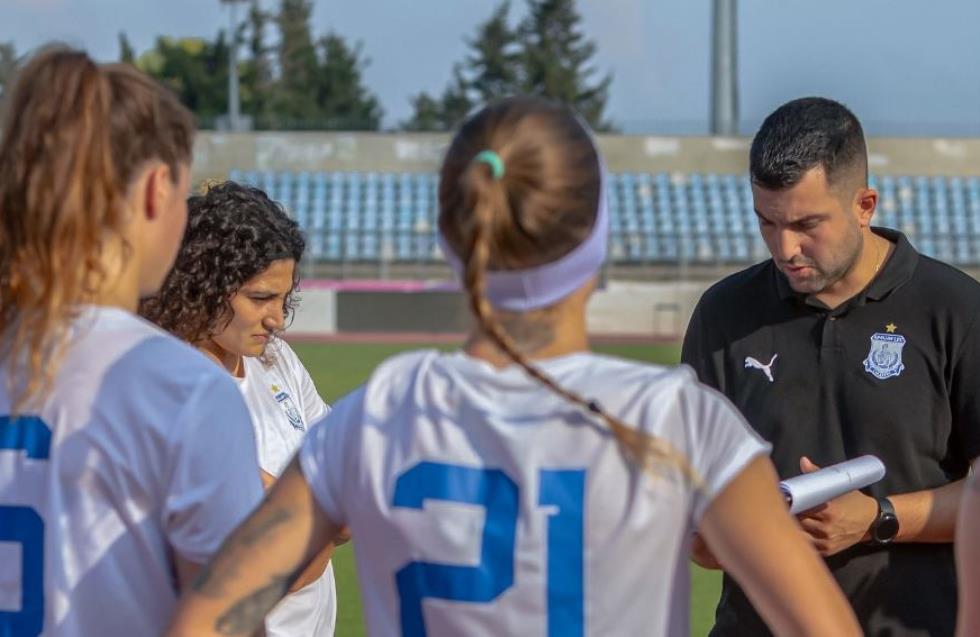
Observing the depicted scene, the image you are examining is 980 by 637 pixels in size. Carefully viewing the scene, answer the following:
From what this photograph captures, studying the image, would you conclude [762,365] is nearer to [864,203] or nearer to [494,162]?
[864,203]

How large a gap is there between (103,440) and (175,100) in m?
0.54

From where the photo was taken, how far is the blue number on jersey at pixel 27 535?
2.00 meters

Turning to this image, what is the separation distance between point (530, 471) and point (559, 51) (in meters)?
62.5

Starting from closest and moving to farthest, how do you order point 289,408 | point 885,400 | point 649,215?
1. point 885,400
2. point 289,408
3. point 649,215

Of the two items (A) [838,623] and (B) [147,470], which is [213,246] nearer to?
(B) [147,470]

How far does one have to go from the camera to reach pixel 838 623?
A: 1.78 metres

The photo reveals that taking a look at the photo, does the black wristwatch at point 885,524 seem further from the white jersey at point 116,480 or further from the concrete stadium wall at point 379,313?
the concrete stadium wall at point 379,313

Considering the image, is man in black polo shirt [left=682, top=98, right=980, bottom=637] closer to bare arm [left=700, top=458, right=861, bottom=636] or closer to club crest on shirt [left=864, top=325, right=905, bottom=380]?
club crest on shirt [left=864, top=325, right=905, bottom=380]

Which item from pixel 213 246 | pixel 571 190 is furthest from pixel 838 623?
pixel 213 246

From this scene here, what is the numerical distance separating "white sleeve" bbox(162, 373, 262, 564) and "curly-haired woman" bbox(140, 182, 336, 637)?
4.38 ft

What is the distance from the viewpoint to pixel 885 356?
3076mm

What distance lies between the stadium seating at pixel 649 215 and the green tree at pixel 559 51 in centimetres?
3020

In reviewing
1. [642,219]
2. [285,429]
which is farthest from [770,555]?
[642,219]

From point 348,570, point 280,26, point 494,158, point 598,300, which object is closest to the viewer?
point 494,158
